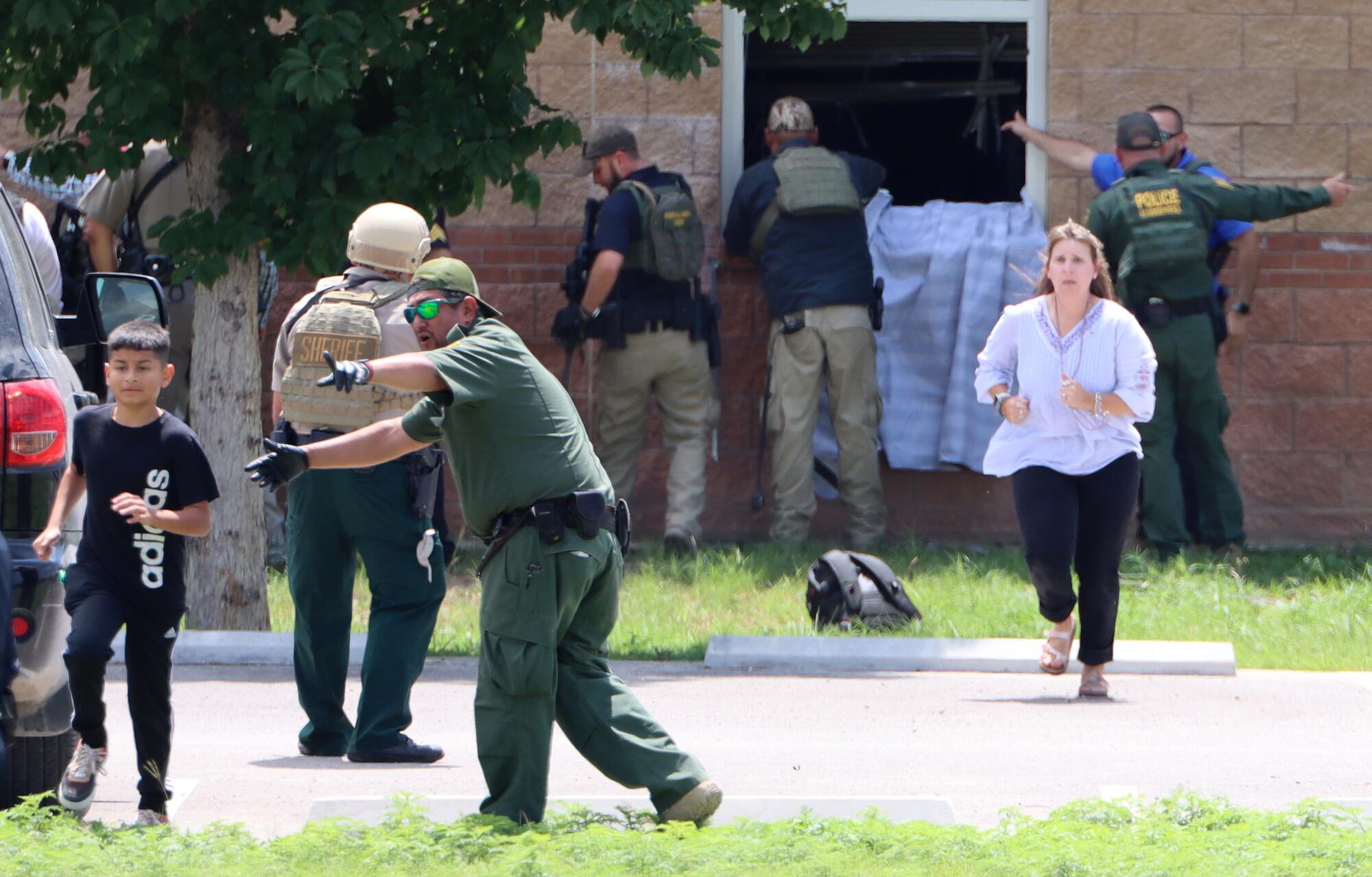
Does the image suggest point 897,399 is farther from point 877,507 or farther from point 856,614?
point 856,614

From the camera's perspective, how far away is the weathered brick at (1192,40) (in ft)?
38.6

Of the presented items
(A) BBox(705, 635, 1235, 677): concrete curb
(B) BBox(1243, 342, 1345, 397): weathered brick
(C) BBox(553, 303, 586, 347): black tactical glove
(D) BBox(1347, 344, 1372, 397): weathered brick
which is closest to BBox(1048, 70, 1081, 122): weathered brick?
(B) BBox(1243, 342, 1345, 397): weathered brick

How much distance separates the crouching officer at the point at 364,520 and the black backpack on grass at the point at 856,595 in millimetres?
2927

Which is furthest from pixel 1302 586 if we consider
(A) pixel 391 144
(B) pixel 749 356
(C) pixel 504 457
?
(C) pixel 504 457

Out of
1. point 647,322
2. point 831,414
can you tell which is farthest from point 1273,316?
point 647,322

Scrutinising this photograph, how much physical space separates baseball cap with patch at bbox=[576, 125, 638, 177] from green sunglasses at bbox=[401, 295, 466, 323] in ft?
18.9

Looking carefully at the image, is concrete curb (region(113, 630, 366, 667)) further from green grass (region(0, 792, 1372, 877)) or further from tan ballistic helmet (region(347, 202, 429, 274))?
green grass (region(0, 792, 1372, 877))

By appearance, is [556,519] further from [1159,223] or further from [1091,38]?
[1091,38]

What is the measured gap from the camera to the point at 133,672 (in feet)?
18.1

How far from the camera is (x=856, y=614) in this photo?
9.23m

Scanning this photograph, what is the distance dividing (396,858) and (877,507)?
704 centimetres

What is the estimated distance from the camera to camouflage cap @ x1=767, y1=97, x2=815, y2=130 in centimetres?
1130

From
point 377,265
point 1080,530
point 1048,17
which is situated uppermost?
point 1048,17

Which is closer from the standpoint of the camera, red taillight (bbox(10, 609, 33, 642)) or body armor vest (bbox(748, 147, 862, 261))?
red taillight (bbox(10, 609, 33, 642))
